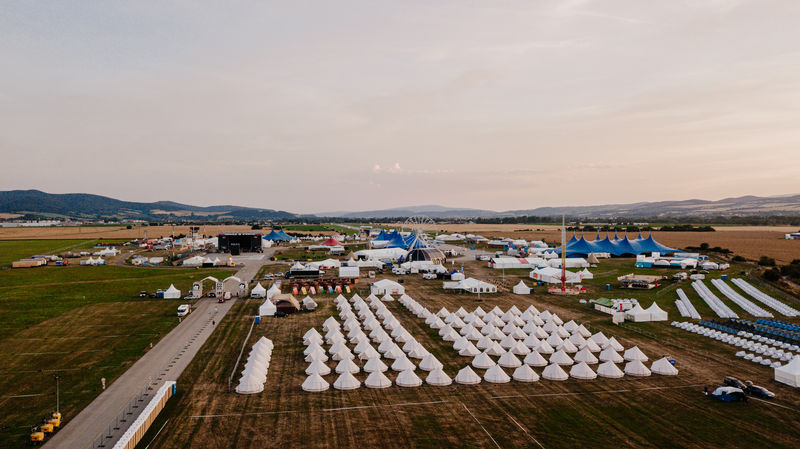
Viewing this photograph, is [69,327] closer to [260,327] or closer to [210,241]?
[260,327]

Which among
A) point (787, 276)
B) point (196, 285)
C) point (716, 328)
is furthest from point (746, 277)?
point (196, 285)

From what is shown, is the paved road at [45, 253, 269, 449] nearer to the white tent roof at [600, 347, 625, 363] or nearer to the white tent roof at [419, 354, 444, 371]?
the white tent roof at [419, 354, 444, 371]

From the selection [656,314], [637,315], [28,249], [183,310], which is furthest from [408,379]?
[28,249]

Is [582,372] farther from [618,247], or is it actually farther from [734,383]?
[618,247]

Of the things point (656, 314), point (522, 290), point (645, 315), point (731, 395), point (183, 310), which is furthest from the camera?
point (522, 290)

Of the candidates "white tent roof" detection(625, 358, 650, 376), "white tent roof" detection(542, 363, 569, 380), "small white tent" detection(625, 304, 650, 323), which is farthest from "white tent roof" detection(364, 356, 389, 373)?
"small white tent" detection(625, 304, 650, 323)

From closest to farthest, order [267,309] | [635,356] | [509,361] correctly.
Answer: [635,356], [509,361], [267,309]

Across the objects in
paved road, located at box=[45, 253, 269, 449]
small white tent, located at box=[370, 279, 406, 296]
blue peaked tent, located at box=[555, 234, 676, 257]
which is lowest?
paved road, located at box=[45, 253, 269, 449]

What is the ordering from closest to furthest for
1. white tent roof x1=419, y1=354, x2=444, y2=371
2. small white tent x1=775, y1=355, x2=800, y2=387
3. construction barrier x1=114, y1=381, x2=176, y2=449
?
construction barrier x1=114, y1=381, x2=176, y2=449
small white tent x1=775, y1=355, x2=800, y2=387
white tent roof x1=419, y1=354, x2=444, y2=371
